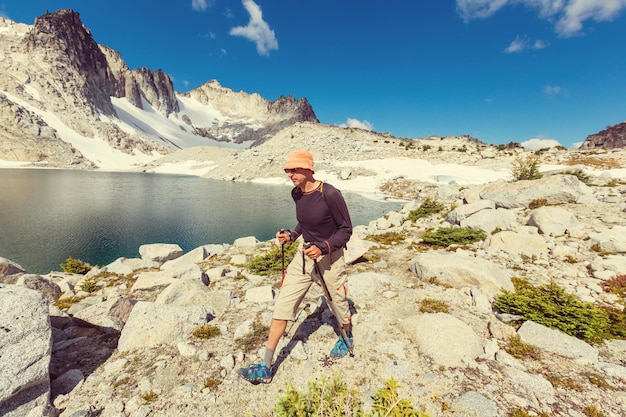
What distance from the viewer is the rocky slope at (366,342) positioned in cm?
395

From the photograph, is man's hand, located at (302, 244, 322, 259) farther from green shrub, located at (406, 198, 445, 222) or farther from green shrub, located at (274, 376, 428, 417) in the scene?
green shrub, located at (406, 198, 445, 222)

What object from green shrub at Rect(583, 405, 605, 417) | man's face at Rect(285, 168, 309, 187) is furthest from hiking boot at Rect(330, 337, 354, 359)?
green shrub at Rect(583, 405, 605, 417)

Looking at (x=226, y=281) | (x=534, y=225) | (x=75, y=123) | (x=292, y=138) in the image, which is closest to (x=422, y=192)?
(x=534, y=225)

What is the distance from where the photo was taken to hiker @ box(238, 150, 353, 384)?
4.42 metres

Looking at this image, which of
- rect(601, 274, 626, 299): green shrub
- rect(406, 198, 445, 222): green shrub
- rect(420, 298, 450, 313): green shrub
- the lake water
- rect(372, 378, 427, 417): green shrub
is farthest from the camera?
rect(406, 198, 445, 222): green shrub

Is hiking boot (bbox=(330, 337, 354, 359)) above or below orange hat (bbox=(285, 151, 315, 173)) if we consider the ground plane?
below

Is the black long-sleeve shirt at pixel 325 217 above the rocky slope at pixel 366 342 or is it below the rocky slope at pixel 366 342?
above

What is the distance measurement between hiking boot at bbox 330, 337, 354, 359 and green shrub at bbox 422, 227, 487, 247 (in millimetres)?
8577

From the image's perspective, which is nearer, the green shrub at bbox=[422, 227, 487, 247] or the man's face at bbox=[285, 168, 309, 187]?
the man's face at bbox=[285, 168, 309, 187]

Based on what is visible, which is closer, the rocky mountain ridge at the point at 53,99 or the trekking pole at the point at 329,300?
the trekking pole at the point at 329,300

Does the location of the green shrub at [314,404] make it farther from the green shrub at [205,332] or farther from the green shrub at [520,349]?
the green shrub at [520,349]

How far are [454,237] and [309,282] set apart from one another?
945 cm

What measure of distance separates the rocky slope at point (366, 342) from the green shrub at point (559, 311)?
0.92 feet

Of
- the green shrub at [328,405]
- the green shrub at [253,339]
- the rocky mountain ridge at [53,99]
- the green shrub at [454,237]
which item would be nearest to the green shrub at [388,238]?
the green shrub at [454,237]
